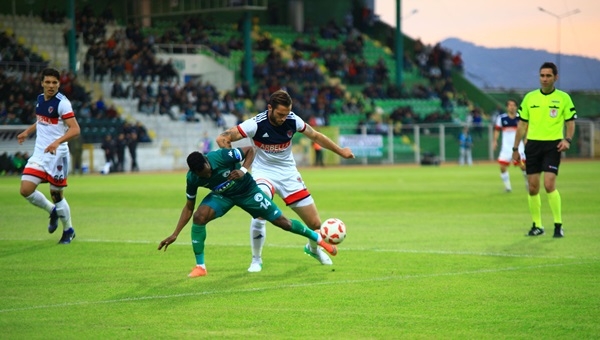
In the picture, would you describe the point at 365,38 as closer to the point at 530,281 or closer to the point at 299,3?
the point at 299,3

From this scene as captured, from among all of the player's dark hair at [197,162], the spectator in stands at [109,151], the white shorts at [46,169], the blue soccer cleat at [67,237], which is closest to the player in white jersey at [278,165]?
the player's dark hair at [197,162]

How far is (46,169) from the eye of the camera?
15.3m

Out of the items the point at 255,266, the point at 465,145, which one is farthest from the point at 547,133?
the point at 465,145

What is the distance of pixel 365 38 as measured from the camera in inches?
2734

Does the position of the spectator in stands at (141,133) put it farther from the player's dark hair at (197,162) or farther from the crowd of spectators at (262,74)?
the player's dark hair at (197,162)

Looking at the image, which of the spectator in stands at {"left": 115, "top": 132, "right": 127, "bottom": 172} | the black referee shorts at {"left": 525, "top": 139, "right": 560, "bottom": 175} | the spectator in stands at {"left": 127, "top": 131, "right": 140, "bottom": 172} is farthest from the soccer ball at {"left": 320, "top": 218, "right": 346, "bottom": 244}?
the spectator in stands at {"left": 127, "top": 131, "right": 140, "bottom": 172}

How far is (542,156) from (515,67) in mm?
Result: 50540

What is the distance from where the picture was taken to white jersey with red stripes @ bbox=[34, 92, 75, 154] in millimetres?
15305

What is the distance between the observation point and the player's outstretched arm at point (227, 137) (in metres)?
11.4

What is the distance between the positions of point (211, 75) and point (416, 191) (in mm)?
28757

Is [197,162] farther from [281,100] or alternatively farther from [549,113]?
[549,113]

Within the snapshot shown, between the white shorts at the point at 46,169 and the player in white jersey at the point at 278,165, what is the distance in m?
4.10

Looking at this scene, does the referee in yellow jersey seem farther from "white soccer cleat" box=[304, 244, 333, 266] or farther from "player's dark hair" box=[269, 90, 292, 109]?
"player's dark hair" box=[269, 90, 292, 109]

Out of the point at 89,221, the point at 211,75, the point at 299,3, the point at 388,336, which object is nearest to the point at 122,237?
the point at 89,221
